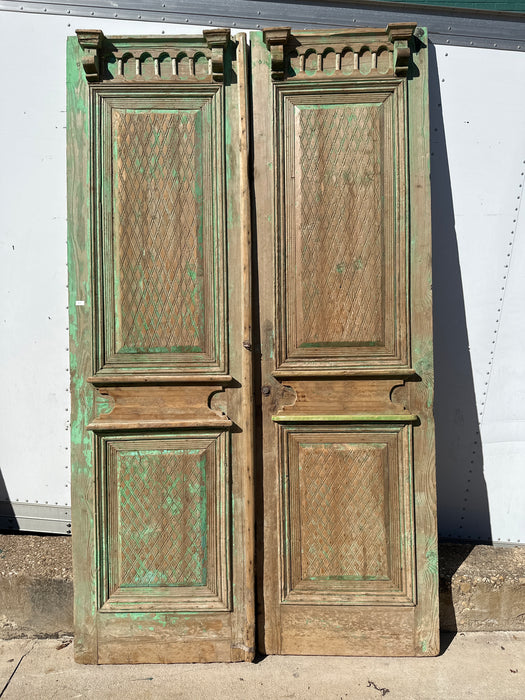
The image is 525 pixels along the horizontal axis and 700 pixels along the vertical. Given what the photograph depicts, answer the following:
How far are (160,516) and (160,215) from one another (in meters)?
1.35

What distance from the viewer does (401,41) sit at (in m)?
2.23

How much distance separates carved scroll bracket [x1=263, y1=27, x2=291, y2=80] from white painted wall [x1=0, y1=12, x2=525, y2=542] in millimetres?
511

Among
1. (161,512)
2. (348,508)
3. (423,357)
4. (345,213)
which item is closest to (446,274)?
(423,357)

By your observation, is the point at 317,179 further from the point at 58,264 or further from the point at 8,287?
the point at 8,287

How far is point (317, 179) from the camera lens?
7.54ft

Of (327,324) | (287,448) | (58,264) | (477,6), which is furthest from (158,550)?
(477,6)

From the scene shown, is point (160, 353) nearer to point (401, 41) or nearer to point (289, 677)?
point (289, 677)

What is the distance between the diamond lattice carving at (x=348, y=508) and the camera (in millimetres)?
2338

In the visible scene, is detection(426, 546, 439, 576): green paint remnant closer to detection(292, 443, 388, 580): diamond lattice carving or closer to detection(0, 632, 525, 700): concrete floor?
detection(292, 443, 388, 580): diamond lattice carving

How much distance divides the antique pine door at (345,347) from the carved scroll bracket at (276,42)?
0.02 meters

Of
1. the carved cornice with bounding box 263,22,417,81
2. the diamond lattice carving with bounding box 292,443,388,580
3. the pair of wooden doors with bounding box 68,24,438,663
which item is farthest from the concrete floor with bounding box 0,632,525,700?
the carved cornice with bounding box 263,22,417,81

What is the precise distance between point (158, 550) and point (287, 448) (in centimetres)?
74

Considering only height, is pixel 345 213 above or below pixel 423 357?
above

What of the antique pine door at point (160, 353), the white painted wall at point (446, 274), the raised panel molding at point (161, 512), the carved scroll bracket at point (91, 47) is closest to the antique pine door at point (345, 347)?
the antique pine door at point (160, 353)
